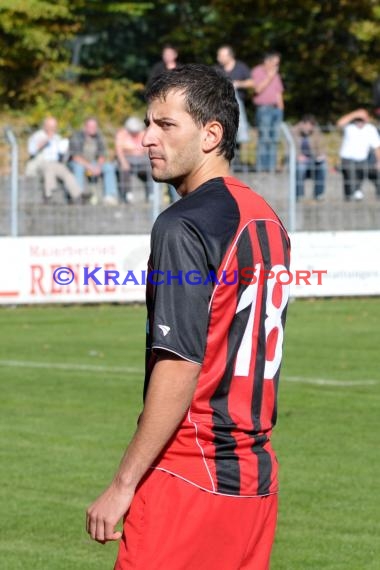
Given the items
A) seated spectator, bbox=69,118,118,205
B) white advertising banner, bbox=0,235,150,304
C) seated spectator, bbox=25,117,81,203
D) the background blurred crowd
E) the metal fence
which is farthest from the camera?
seated spectator, bbox=69,118,118,205

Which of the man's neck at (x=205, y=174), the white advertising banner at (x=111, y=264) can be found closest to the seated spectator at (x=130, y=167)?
the white advertising banner at (x=111, y=264)

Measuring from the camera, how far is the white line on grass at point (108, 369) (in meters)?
12.4

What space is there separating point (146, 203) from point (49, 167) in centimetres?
155

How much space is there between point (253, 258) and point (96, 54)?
163 feet

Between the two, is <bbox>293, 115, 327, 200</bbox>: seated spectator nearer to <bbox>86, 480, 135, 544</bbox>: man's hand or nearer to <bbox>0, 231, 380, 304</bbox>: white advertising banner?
<bbox>0, 231, 380, 304</bbox>: white advertising banner

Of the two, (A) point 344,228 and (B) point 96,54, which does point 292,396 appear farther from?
(B) point 96,54

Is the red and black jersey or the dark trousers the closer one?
the red and black jersey

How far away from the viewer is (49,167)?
1923 centimetres

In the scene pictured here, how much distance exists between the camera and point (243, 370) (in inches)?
149

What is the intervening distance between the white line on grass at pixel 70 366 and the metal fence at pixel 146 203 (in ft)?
16.8

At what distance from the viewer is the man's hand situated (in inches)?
144

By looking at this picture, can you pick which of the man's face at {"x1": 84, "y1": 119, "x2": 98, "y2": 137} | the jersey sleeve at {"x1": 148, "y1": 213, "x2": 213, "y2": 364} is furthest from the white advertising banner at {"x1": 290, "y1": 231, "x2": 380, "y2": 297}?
the jersey sleeve at {"x1": 148, "y1": 213, "x2": 213, "y2": 364}

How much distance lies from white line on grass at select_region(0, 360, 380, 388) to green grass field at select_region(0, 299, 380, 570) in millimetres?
10

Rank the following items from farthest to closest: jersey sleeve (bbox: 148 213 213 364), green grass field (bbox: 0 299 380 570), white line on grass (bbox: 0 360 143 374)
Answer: white line on grass (bbox: 0 360 143 374), green grass field (bbox: 0 299 380 570), jersey sleeve (bbox: 148 213 213 364)
